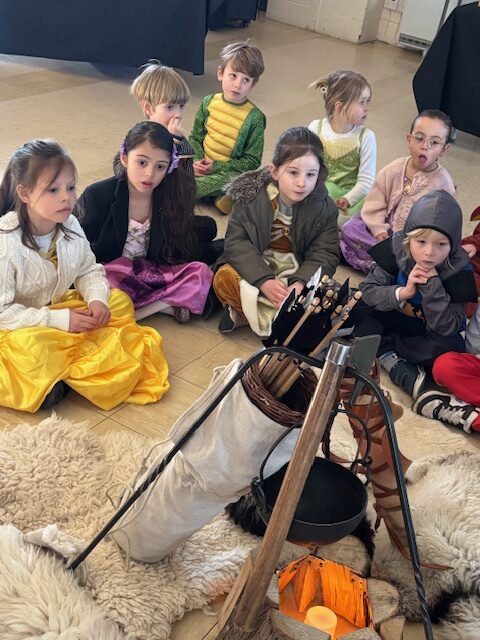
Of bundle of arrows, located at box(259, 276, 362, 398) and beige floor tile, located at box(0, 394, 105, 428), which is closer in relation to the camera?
bundle of arrows, located at box(259, 276, 362, 398)

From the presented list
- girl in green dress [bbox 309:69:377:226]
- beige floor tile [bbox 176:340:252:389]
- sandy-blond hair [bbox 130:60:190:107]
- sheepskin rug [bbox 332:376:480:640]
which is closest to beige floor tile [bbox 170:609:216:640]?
sheepskin rug [bbox 332:376:480:640]

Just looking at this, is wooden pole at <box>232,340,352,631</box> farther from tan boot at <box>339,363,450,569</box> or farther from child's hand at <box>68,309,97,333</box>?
child's hand at <box>68,309,97,333</box>

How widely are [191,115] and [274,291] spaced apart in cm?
200

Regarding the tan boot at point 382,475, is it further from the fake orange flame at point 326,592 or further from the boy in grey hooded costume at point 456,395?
the boy in grey hooded costume at point 456,395

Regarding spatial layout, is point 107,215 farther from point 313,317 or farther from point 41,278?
point 313,317

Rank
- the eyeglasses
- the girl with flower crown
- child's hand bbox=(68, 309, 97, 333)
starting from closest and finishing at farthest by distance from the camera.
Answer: child's hand bbox=(68, 309, 97, 333) → the girl with flower crown → the eyeglasses

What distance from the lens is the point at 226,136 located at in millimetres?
3008

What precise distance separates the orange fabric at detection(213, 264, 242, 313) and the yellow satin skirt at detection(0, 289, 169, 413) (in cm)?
31

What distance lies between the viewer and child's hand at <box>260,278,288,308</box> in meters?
2.20

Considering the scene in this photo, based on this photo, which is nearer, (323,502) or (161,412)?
(323,502)

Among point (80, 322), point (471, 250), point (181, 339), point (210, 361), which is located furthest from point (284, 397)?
point (471, 250)

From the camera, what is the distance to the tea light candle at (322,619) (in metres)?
1.22

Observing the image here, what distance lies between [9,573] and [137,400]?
719mm

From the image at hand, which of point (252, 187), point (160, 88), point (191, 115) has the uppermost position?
point (160, 88)
